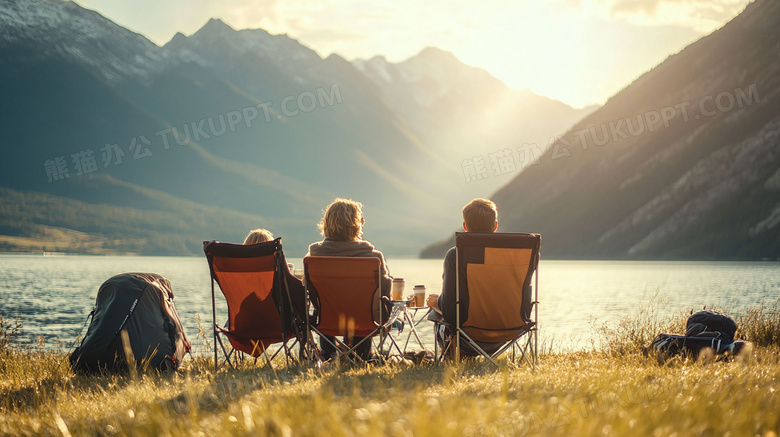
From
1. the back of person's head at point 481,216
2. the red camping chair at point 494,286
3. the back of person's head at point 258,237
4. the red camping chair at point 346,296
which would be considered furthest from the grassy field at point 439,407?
the back of person's head at point 258,237

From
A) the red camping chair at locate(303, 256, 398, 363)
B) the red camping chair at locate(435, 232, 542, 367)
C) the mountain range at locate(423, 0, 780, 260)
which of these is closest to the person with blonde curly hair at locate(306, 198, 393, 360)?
the red camping chair at locate(303, 256, 398, 363)

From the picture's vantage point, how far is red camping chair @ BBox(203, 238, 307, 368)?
18.9 ft

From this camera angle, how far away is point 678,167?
91312 mm

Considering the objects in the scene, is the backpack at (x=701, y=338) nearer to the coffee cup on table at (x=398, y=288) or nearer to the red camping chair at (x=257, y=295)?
the coffee cup on table at (x=398, y=288)

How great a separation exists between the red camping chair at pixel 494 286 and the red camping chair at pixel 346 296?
78cm

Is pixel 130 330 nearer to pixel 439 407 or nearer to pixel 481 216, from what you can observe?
pixel 481 216

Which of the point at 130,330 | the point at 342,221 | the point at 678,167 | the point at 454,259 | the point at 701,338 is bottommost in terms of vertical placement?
the point at 701,338

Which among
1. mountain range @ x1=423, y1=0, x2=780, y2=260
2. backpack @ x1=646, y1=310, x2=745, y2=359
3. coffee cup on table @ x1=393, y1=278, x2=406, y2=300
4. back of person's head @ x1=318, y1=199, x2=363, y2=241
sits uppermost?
mountain range @ x1=423, y1=0, x2=780, y2=260

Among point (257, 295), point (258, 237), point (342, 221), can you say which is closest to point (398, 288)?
point (342, 221)

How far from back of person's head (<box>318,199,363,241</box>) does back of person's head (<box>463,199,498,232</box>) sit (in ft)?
3.49

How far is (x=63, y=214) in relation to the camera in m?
172

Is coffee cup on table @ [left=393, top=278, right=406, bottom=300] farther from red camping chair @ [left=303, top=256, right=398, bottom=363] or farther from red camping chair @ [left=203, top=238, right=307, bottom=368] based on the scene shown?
red camping chair @ [left=203, top=238, right=307, bottom=368]

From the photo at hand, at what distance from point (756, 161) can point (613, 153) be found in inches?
960

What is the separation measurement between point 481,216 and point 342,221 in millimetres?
1355
